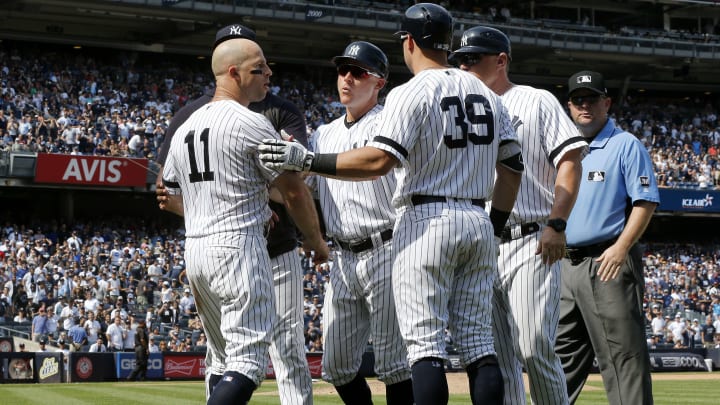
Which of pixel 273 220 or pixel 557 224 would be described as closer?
pixel 557 224

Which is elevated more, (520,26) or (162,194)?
(520,26)

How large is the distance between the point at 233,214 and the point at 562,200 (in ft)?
5.50

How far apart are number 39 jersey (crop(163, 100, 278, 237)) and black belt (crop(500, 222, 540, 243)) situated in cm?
132

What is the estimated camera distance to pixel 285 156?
187 inches

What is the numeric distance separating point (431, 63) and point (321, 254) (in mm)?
1302

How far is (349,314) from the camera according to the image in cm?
603

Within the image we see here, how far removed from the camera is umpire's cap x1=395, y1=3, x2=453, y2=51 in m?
4.96

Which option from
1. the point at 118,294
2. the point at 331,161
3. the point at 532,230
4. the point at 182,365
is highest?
the point at 331,161

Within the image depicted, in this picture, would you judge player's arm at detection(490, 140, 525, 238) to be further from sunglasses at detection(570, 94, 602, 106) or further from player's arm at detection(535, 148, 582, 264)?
sunglasses at detection(570, 94, 602, 106)

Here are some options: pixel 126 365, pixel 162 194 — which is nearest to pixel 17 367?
pixel 126 365

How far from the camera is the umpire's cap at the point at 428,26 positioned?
496cm

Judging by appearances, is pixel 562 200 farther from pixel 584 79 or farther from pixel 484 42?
pixel 584 79

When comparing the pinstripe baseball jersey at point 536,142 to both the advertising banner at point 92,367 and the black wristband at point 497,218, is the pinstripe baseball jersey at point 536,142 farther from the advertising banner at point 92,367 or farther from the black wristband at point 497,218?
the advertising banner at point 92,367

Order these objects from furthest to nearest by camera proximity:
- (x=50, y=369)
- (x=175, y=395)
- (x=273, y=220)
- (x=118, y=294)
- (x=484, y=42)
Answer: (x=118, y=294), (x=50, y=369), (x=175, y=395), (x=273, y=220), (x=484, y=42)
